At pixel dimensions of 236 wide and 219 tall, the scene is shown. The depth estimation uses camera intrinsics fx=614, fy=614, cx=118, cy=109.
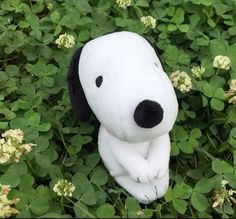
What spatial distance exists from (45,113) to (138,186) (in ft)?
1.51

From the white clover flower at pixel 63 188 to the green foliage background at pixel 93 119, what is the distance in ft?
0.14

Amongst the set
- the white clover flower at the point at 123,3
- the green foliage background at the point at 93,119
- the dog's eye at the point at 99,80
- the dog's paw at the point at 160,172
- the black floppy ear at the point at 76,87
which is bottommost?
the green foliage background at the point at 93,119

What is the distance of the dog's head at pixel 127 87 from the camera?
5.21 ft

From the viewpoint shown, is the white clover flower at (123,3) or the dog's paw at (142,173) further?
the white clover flower at (123,3)

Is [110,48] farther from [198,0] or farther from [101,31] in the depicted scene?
[198,0]

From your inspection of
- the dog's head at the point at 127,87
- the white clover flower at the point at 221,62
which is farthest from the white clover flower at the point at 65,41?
the white clover flower at the point at 221,62

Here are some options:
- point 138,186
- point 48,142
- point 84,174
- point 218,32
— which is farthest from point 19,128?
point 218,32

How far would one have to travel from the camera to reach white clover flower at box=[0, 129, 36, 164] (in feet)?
5.75

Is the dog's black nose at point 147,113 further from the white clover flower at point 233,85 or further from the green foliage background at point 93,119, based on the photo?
the white clover flower at point 233,85

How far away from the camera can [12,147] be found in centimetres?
175

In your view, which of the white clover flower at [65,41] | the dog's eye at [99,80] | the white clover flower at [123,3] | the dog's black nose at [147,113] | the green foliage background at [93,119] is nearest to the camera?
the dog's black nose at [147,113]

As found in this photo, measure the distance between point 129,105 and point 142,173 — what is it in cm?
22

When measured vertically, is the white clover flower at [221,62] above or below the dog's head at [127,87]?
below

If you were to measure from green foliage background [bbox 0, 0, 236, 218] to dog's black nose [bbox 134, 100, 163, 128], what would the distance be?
0.27m
